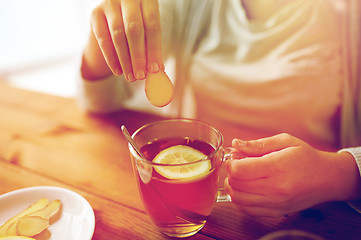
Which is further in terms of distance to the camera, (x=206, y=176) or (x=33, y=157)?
(x=33, y=157)

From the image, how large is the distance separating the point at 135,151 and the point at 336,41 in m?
0.85

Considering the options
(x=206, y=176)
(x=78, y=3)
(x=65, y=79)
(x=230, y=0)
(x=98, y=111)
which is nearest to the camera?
(x=206, y=176)

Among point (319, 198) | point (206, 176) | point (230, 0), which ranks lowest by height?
point (319, 198)

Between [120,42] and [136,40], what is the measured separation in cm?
3

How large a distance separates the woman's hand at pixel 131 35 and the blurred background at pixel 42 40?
2.82 meters

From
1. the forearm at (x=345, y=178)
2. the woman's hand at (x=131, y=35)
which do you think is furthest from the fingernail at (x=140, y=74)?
the forearm at (x=345, y=178)

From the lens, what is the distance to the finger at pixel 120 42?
565 mm

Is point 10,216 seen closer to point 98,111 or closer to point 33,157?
point 33,157

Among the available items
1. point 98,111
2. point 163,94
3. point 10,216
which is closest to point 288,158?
point 163,94

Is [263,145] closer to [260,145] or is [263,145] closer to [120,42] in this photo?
[260,145]

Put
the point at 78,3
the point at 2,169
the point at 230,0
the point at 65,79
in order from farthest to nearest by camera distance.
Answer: the point at 78,3 → the point at 65,79 → the point at 230,0 → the point at 2,169

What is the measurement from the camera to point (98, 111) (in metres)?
0.96

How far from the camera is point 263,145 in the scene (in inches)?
21.5

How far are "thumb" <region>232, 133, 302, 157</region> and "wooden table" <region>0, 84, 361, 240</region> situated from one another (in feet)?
0.41
